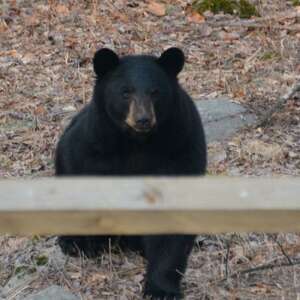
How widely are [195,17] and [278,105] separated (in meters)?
2.72

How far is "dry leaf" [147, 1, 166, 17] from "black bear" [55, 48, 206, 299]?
5004mm

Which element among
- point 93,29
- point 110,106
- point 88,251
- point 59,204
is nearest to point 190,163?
point 110,106

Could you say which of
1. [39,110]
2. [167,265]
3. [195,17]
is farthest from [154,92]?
[195,17]

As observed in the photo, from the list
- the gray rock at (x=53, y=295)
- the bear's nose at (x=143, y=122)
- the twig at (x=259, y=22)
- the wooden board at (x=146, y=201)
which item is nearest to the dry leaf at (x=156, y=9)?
the twig at (x=259, y=22)

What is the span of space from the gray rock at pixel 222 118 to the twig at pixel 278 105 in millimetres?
103

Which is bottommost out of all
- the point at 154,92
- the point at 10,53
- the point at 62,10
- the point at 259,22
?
the point at 10,53

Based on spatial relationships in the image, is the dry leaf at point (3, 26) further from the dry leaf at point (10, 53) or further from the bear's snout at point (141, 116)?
the bear's snout at point (141, 116)

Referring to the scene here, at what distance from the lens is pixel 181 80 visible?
9.02m

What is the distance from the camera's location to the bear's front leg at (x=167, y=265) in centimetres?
550

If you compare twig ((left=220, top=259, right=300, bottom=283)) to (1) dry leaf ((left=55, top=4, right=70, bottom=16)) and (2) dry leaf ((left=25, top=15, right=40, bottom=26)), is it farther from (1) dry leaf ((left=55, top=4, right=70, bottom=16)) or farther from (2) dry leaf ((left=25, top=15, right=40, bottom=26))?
(1) dry leaf ((left=55, top=4, right=70, bottom=16))

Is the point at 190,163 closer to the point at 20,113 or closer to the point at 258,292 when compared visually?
the point at 258,292

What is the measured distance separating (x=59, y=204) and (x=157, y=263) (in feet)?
10.4

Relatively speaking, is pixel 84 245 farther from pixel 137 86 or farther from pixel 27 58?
pixel 27 58

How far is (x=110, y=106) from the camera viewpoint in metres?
5.67
